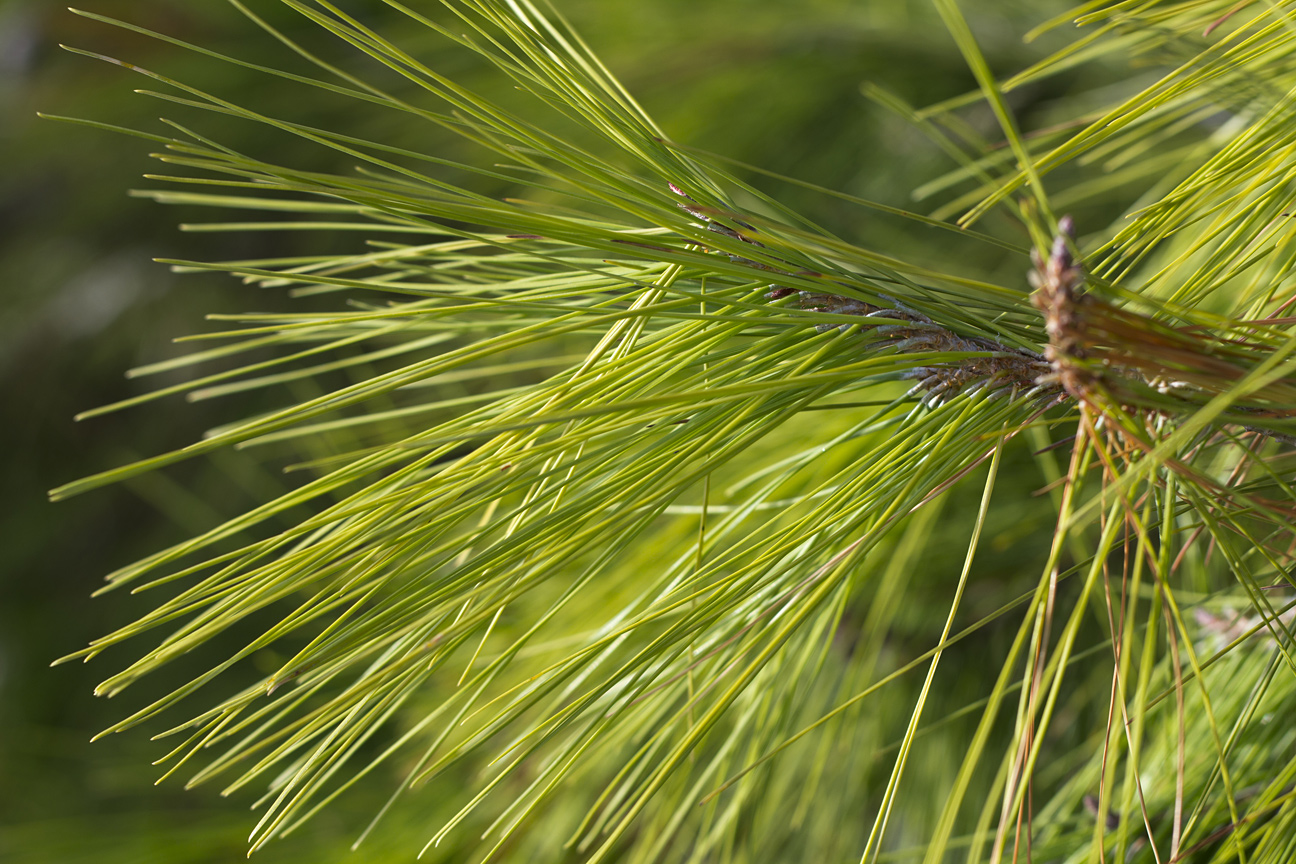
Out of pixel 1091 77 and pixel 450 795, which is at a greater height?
pixel 1091 77

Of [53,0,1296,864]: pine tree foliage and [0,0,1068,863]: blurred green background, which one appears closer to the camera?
[53,0,1296,864]: pine tree foliage

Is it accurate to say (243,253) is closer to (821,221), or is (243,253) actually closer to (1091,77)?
(821,221)

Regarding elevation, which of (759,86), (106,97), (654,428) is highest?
(759,86)

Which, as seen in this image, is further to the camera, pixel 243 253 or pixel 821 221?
pixel 243 253

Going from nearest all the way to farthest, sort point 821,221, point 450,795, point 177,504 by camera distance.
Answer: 1. point 450,795
2. point 821,221
3. point 177,504

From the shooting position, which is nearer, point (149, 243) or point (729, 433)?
point (729, 433)

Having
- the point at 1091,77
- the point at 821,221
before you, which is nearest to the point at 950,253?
the point at 821,221

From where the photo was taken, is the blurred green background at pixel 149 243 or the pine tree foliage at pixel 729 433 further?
the blurred green background at pixel 149 243

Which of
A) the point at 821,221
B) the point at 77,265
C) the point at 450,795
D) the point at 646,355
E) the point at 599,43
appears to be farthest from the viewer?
the point at 77,265
